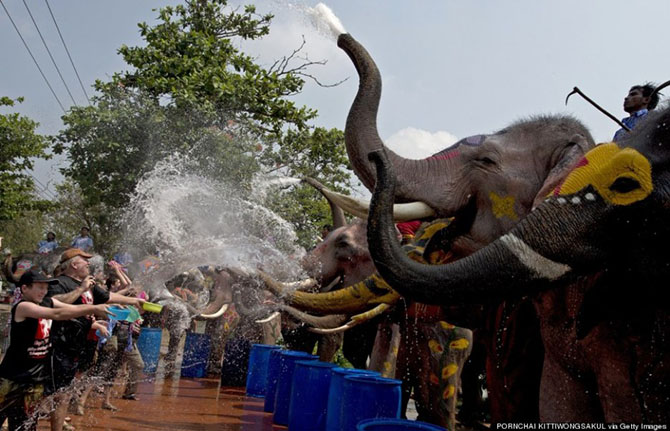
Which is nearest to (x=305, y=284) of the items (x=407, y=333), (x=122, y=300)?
(x=407, y=333)

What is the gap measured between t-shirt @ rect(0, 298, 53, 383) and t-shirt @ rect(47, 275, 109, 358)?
0.24 m

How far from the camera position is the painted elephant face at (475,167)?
3488 millimetres

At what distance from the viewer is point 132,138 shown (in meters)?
11.8

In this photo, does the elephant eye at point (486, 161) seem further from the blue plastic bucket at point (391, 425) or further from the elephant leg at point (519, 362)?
the blue plastic bucket at point (391, 425)

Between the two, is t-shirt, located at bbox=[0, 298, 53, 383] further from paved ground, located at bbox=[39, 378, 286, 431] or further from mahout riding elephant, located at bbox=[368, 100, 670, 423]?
mahout riding elephant, located at bbox=[368, 100, 670, 423]

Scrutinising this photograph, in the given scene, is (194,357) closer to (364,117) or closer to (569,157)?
(364,117)

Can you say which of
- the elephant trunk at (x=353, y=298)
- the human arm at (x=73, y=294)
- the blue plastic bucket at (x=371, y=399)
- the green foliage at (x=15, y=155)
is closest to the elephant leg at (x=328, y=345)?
the blue plastic bucket at (x=371, y=399)

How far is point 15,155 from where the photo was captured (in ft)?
76.9

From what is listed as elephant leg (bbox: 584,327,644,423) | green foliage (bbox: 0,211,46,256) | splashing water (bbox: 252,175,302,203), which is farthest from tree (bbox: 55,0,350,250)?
green foliage (bbox: 0,211,46,256)

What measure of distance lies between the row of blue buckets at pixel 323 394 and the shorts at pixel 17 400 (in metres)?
2.42

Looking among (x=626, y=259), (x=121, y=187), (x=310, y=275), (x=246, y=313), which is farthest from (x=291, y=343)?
(x=626, y=259)

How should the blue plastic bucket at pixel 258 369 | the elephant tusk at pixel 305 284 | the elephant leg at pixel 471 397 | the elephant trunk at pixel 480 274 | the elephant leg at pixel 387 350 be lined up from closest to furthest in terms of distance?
the elephant trunk at pixel 480 274 < the elephant tusk at pixel 305 284 < the elephant leg at pixel 387 350 < the elephant leg at pixel 471 397 < the blue plastic bucket at pixel 258 369

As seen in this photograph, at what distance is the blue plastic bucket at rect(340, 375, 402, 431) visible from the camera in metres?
4.27

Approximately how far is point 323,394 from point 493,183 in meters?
3.44
